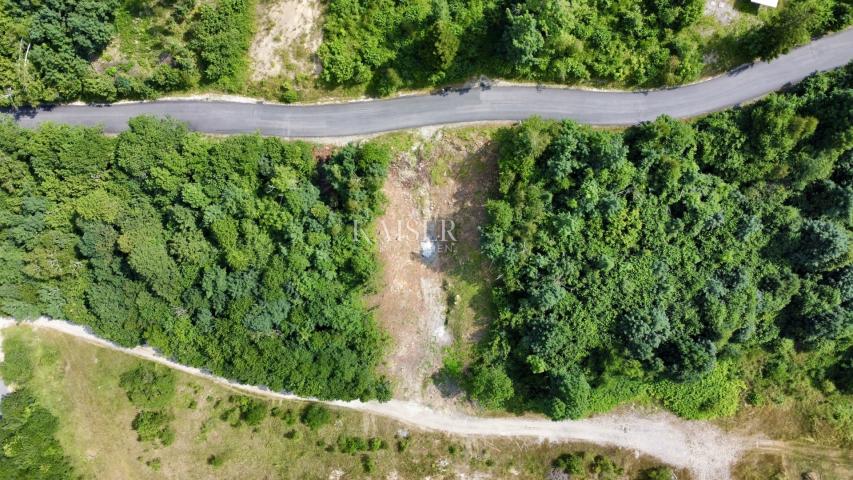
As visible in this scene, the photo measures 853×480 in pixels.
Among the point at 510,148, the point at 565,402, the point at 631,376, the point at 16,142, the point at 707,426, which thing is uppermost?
the point at 510,148

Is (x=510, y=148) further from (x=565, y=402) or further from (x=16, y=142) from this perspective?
(x=16, y=142)

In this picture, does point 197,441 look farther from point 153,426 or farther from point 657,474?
point 657,474

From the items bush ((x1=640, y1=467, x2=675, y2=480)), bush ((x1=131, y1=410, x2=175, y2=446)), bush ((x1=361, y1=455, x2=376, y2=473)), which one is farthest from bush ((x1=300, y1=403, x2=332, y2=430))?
bush ((x1=640, y1=467, x2=675, y2=480))

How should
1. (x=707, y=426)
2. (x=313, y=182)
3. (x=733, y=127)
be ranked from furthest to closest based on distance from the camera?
(x=707, y=426)
(x=313, y=182)
(x=733, y=127)

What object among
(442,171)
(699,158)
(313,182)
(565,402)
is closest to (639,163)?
(699,158)

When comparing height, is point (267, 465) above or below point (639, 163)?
below

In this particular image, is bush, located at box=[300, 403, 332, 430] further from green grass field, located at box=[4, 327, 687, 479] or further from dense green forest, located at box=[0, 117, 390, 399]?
dense green forest, located at box=[0, 117, 390, 399]

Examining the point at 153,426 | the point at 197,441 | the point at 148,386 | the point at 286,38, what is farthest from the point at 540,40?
the point at 153,426
